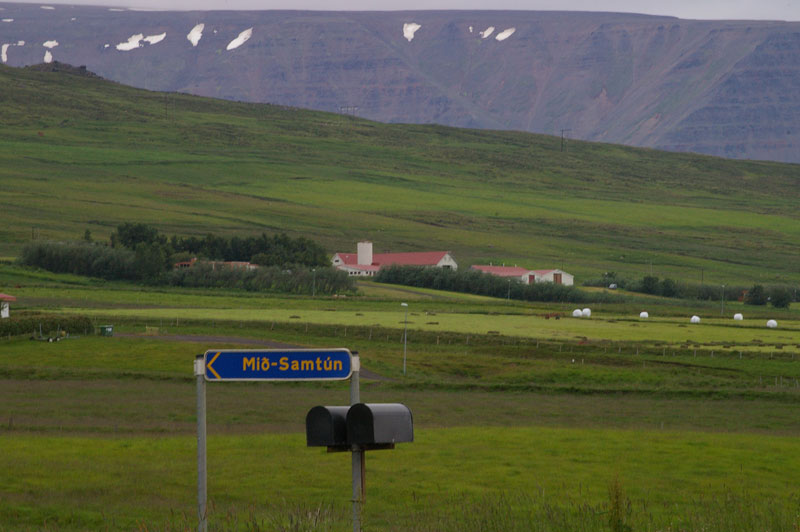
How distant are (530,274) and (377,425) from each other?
124 m

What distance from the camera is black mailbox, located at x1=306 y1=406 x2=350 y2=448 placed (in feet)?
41.5

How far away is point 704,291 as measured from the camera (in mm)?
135500

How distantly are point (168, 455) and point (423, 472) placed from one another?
695cm

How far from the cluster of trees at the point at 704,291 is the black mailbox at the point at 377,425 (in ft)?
402

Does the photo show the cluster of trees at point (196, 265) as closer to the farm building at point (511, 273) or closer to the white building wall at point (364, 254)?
the white building wall at point (364, 254)

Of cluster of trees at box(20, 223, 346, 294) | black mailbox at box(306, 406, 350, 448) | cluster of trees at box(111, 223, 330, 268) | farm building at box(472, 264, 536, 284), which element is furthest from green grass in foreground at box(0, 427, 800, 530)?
cluster of trees at box(111, 223, 330, 268)

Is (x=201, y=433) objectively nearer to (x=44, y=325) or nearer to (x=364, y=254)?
(x=44, y=325)

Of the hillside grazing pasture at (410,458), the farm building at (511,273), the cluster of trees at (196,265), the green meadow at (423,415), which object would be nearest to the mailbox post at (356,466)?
the hillside grazing pasture at (410,458)

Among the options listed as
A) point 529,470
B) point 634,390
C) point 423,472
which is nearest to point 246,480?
point 423,472

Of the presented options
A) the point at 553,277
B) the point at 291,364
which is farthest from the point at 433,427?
the point at 553,277

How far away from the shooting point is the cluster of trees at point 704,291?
130 m

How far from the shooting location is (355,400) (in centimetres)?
1290

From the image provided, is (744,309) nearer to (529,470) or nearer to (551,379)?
(551,379)

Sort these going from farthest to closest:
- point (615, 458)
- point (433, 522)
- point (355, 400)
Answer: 1. point (615, 458)
2. point (433, 522)
3. point (355, 400)
